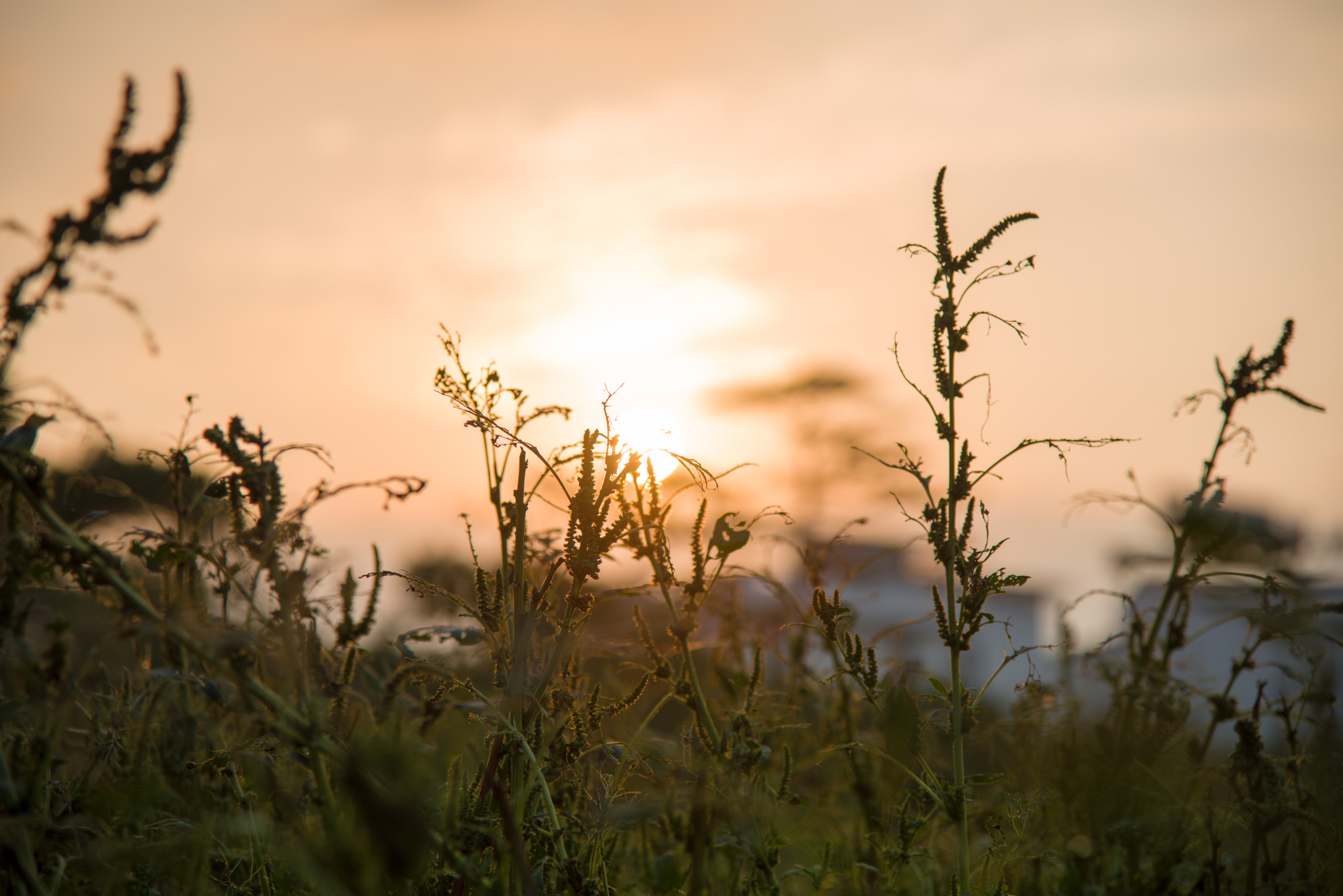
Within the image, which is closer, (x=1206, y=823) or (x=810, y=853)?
(x=1206, y=823)

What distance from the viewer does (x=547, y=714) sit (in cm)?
167

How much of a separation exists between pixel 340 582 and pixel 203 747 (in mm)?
1011

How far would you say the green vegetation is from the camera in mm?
1333

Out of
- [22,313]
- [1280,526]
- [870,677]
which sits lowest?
[870,677]

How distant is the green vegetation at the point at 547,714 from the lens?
4.37 feet

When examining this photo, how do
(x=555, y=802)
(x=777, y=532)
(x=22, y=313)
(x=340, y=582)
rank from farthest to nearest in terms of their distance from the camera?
(x=777, y=532) < (x=555, y=802) < (x=340, y=582) < (x=22, y=313)

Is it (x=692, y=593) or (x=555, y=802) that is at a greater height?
(x=692, y=593)

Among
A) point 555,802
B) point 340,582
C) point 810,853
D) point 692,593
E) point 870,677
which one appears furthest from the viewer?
point 810,853

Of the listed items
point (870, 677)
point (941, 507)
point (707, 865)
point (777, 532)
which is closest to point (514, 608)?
point (707, 865)

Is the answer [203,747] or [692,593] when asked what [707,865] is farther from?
[203,747]

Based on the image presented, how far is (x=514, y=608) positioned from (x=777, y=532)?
105 centimetres

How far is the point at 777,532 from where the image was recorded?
8.63 ft

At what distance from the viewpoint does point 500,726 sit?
1.64 m

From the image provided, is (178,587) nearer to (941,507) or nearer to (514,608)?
(514,608)
